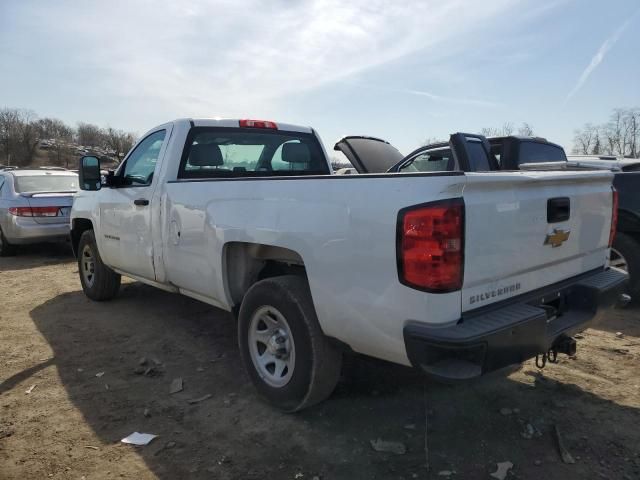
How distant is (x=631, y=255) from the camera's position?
207 inches

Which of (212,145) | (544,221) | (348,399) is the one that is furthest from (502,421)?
(212,145)

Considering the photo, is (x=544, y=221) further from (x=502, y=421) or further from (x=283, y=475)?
(x=283, y=475)

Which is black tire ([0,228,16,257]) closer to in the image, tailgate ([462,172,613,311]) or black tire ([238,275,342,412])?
black tire ([238,275,342,412])

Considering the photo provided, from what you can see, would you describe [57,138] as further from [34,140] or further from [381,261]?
[381,261]

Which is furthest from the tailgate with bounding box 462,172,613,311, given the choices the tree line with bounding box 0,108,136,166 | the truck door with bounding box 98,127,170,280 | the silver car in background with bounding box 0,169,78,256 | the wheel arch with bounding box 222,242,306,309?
the tree line with bounding box 0,108,136,166

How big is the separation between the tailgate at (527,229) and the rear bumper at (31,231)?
8.57 meters

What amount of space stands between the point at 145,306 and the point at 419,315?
170 inches

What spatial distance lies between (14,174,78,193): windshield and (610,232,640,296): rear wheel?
9.20m

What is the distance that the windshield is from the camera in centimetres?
930

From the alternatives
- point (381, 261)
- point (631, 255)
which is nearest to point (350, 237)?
point (381, 261)

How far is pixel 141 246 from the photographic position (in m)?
4.55

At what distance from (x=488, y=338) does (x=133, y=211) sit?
357 cm

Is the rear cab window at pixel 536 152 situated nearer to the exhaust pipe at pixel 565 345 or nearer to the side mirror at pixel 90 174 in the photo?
the exhaust pipe at pixel 565 345

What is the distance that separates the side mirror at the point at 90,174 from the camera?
16.5 ft
